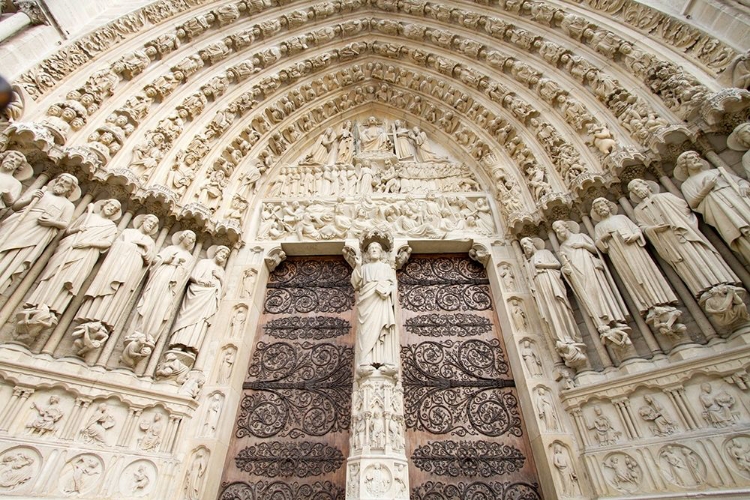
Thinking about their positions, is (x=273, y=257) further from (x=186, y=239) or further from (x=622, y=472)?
(x=622, y=472)

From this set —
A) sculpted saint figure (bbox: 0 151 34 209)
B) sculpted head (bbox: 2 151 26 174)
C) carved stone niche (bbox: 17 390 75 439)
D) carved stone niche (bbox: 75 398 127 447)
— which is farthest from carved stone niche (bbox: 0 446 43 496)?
sculpted head (bbox: 2 151 26 174)

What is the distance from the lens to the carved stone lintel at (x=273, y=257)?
18.1 ft

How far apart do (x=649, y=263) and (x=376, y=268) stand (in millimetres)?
2915

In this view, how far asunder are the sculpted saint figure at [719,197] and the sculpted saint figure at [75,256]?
6.12m

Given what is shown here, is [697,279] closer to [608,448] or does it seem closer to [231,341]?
[608,448]

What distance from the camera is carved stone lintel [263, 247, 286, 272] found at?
18.1 feet

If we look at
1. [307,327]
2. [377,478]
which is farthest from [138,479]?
[307,327]

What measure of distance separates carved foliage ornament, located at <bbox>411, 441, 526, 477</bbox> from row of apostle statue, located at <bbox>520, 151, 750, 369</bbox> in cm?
122

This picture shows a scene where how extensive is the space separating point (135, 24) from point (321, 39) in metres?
3.09

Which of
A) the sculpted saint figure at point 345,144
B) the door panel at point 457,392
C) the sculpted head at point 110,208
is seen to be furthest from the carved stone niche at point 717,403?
the sculpted head at point 110,208

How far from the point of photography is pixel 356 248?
17.8ft

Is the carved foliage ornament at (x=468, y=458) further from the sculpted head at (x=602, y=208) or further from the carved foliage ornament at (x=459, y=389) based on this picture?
the sculpted head at (x=602, y=208)

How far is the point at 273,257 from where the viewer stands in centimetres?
556

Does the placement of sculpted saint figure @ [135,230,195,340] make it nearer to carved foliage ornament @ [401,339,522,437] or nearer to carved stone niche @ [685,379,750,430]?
carved foliage ornament @ [401,339,522,437]
